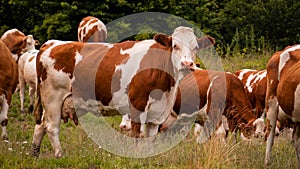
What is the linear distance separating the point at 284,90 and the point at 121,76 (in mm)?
2451

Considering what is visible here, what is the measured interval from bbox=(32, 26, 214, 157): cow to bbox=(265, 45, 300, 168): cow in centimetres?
127

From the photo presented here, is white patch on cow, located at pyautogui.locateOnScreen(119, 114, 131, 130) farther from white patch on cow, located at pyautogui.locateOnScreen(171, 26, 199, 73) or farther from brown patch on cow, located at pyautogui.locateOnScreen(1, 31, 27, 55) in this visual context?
brown patch on cow, located at pyautogui.locateOnScreen(1, 31, 27, 55)

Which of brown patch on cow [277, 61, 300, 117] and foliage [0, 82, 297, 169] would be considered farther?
brown patch on cow [277, 61, 300, 117]

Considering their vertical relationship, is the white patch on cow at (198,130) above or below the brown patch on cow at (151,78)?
below

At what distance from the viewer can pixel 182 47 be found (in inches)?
358

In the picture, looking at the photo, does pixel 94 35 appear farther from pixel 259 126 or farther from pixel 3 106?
pixel 259 126

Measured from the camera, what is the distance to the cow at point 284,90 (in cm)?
842

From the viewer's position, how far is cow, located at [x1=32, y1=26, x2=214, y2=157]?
9.16 m

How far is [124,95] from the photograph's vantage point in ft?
30.3

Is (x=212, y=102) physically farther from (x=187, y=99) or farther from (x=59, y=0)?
(x=59, y=0)

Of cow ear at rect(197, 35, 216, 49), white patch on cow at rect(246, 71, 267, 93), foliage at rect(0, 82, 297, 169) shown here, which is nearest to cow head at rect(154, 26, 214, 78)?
cow ear at rect(197, 35, 216, 49)

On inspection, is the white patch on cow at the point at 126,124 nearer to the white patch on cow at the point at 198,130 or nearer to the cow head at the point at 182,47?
the white patch on cow at the point at 198,130

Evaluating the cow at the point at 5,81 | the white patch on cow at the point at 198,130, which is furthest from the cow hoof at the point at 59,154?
the white patch on cow at the point at 198,130

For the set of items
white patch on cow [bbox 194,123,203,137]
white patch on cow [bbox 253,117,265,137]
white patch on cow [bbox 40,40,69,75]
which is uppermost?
white patch on cow [bbox 40,40,69,75]
